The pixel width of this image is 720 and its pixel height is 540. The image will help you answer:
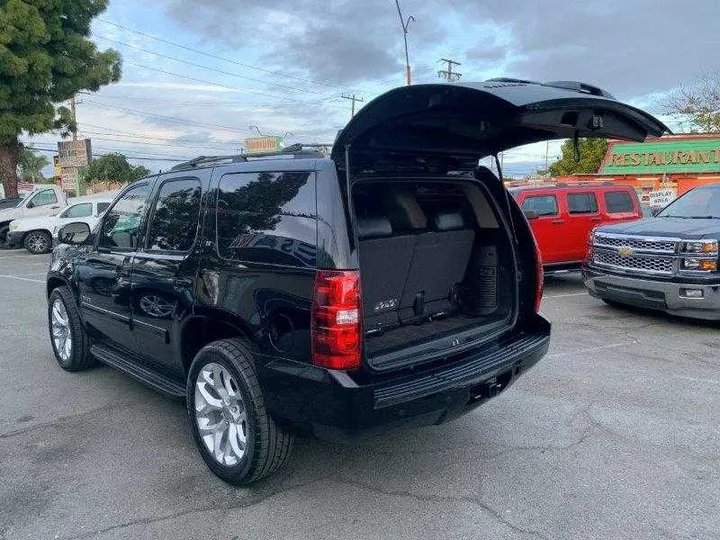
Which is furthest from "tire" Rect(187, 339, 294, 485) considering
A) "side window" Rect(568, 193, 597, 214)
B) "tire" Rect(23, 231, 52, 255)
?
"tire" Rect(23, 231, 52, 255)

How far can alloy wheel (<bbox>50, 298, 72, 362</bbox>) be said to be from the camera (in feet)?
18.2

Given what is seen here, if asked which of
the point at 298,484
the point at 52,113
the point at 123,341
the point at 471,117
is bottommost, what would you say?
the point at 298,484

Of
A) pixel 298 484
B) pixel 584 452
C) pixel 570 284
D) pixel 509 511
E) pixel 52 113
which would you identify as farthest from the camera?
pixel 52 113

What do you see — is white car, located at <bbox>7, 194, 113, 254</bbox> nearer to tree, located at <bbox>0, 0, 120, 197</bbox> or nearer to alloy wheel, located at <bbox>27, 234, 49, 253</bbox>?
alloy wheel, located at <bbox>27, 234, 49, 253</bbox>

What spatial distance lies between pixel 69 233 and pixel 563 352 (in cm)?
494

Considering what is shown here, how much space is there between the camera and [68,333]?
5.55 m

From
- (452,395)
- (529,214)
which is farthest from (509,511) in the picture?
(529,214)

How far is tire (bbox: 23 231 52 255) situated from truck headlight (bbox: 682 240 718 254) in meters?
→ 18.6

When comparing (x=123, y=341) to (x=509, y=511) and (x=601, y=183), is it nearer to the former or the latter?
(x=509, y=511)

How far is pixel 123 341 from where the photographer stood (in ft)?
15.1

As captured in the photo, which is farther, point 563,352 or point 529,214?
point 529,214

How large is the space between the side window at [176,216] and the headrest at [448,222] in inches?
62.2

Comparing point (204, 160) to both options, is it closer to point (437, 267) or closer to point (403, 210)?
point (403, 210)

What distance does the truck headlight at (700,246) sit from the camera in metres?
6.64
